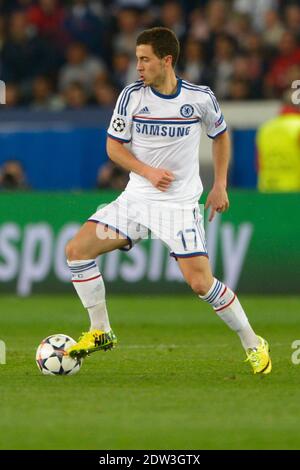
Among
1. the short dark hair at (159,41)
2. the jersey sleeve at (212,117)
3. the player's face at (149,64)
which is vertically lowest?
the jersey sleeve at (212,117)

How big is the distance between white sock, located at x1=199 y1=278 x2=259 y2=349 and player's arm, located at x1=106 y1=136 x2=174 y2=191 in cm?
77

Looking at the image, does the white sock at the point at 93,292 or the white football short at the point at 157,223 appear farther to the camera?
the white sock at the point at 93,292

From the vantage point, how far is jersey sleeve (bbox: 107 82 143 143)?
9.29 m

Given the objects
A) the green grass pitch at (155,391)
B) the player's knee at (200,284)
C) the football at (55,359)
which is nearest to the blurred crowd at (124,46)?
the green grass pitch at (155,391)

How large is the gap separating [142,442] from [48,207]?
9.28m

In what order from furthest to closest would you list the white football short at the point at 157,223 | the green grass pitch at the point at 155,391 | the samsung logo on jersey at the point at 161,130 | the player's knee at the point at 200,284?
the samsung logo on jersey at the point at 161,130 → the white football short at the point at 157,223 → the player's knee at the point at 200,284 → the green grass pitch at the point at 155,391

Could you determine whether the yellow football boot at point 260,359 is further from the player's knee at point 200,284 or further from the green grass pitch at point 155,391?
the player's knee at point 200,284

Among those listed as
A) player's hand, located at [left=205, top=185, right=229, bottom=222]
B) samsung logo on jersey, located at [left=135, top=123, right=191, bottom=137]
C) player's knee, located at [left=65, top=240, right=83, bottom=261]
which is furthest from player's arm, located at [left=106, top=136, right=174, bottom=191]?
player's knee, located at [left=65, top=240, right=83, bottom=261]

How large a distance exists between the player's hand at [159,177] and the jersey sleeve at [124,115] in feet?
1.17

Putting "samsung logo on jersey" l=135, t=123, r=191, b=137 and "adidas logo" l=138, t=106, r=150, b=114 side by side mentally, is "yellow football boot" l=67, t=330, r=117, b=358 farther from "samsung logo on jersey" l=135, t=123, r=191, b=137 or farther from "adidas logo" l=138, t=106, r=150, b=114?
"adidas logo" l=138, t=106, r=150, b=114

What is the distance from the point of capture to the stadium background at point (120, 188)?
9.30 metres

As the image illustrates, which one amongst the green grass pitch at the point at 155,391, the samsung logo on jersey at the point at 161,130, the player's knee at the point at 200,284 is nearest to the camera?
the green grass pitch at the point at 155,391

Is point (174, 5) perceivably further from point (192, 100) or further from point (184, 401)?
point (184, 401)
